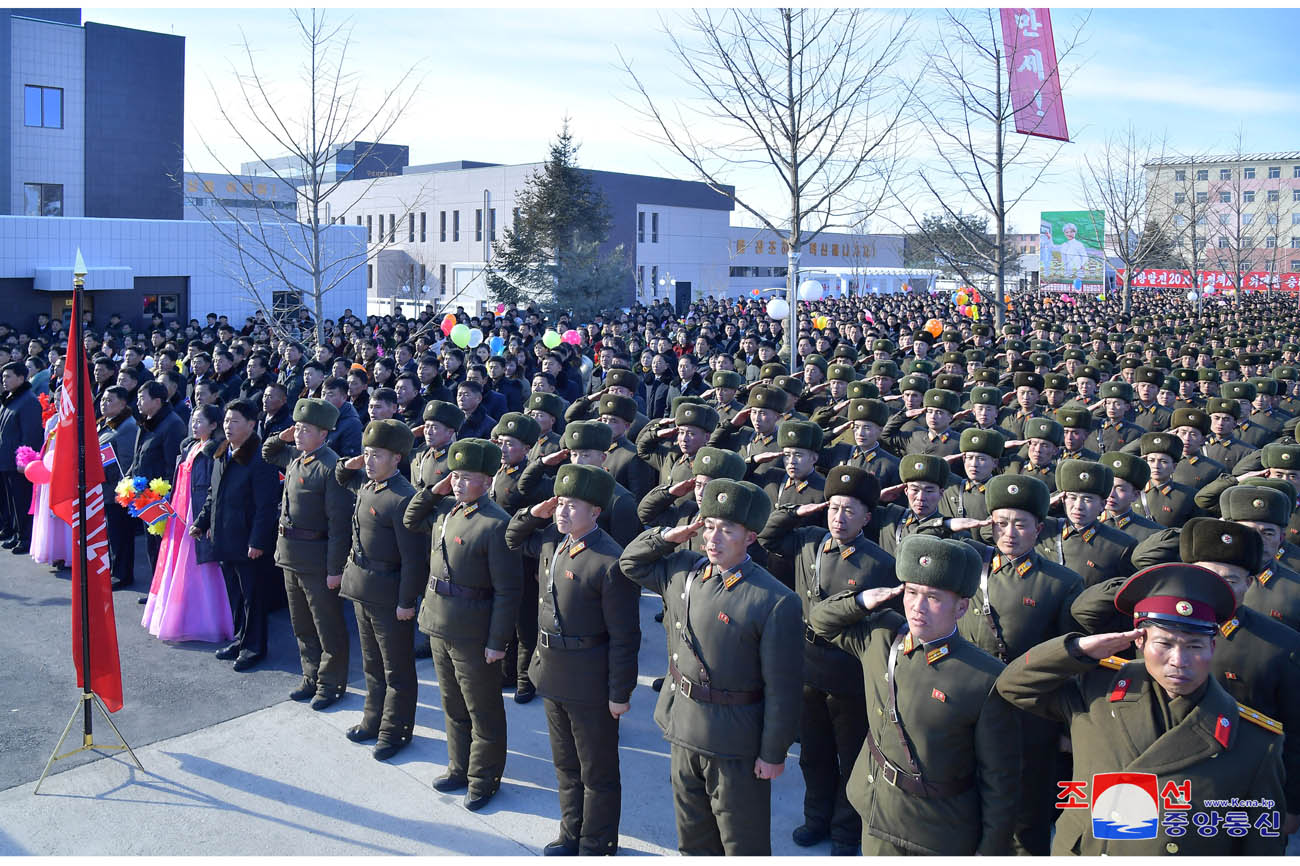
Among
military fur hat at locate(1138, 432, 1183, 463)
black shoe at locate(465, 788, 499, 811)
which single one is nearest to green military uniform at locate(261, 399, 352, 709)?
black shoe at locate(465, 788, 499, 811)

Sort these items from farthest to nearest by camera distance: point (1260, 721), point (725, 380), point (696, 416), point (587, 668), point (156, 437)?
point (725, 380) → point (156, 437) → point (696, 416) → point (587, 668) → point (1260, 721)

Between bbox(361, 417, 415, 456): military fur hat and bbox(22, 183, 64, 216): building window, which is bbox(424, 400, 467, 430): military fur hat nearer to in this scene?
bbox(361, 417, 415, 456): military fur hat

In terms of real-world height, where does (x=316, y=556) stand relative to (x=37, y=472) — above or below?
below

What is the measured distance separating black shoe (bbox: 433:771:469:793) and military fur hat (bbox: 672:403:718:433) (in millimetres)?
3331

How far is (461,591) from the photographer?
19.1 ft

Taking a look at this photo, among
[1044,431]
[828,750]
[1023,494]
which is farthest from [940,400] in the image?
[828,750]

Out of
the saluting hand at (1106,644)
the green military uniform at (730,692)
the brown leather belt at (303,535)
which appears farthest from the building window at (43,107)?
the saluting hand at (1106,644)

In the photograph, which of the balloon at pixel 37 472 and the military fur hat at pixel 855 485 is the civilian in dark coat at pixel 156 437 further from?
the military fur hat at pixel 855 485

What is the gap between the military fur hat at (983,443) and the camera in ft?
23.5

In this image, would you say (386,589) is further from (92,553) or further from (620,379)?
(620,379)

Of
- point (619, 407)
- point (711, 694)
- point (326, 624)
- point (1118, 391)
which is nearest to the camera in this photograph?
point (711, 694)

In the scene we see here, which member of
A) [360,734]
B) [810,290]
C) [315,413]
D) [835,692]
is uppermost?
[810,290]

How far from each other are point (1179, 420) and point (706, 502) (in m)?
6.47

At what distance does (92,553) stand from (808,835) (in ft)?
15.1
